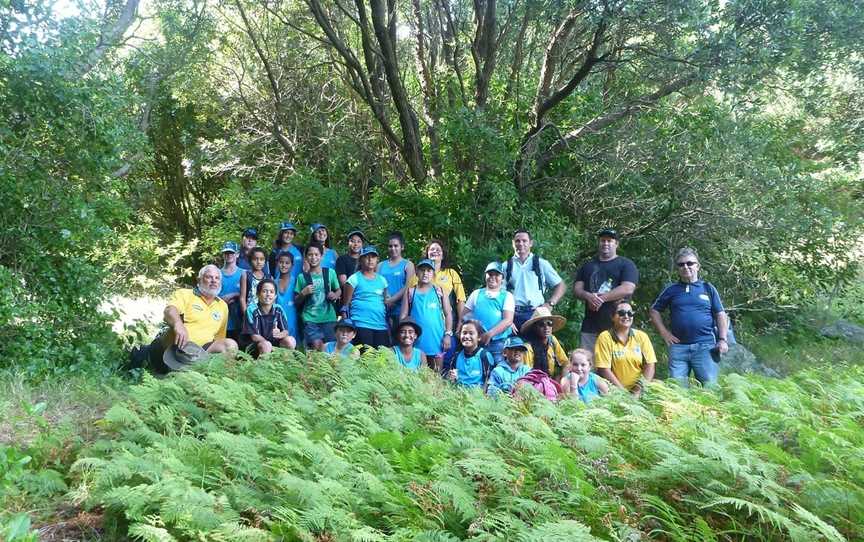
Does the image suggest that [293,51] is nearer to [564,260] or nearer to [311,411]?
[564,260]

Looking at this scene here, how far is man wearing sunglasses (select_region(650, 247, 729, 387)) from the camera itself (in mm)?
7656

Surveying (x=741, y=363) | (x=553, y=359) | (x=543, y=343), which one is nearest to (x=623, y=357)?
(x=553, y=359)

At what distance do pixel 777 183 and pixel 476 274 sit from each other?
5461 mm

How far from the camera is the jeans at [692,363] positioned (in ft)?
25.1

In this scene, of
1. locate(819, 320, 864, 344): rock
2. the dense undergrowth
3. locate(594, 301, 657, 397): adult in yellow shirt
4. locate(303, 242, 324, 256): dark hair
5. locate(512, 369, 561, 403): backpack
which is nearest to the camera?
the dense undergrowth

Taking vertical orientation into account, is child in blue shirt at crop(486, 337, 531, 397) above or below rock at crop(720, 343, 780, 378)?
above

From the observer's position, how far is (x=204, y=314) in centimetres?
771

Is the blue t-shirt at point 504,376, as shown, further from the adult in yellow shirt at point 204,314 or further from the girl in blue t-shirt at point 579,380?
the adult in yellow shirt at point 204,314

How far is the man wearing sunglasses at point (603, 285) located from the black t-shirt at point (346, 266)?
117 inches

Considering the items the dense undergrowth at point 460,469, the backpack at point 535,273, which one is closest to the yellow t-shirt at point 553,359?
the backpack at point 535,273

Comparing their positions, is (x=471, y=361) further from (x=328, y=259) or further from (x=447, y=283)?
(x=328, y=259)

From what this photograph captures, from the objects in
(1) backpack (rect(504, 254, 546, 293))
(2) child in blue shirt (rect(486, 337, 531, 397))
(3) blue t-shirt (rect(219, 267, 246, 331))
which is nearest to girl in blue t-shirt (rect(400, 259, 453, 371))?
(1) backpack (rect(504, 254, 546, 293))

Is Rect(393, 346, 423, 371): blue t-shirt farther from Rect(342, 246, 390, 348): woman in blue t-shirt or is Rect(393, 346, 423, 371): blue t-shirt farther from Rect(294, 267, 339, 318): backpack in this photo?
Rect(294, 267, 339, 318): backpack

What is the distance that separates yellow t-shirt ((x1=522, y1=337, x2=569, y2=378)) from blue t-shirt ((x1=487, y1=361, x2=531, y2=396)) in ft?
1.48
